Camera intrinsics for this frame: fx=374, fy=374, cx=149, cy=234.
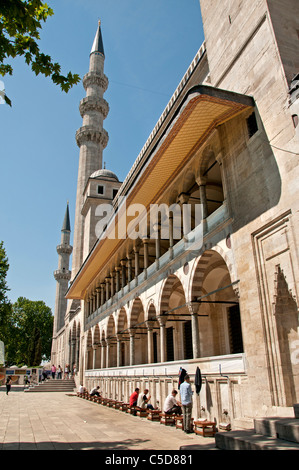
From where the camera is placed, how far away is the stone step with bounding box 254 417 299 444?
19.8ft

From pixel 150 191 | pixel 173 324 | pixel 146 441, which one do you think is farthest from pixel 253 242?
pixel 173 324

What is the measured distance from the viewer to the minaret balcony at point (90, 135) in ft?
135

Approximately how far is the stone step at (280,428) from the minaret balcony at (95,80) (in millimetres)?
42652

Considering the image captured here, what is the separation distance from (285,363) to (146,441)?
11.7 feet

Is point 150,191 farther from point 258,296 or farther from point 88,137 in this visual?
point 88,137

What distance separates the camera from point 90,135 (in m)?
41.3

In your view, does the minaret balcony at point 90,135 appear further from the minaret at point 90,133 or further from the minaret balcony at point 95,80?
the minaret balcony at point 95,80

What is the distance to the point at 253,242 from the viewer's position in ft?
30.3

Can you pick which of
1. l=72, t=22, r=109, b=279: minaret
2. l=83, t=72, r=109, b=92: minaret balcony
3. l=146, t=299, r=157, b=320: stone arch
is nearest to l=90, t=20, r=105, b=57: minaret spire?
l=72, t=22, r=109, b=279: minaret

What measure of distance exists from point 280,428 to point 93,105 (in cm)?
4081

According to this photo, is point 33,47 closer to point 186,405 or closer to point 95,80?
point 186,405

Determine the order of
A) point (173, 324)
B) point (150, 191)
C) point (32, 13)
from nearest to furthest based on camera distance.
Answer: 1. point (32, 13)
2. point (150, 191)
3. point (173, 324)

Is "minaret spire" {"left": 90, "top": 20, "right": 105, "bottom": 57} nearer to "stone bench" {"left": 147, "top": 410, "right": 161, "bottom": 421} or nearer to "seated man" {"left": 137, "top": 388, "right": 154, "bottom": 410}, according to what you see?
"seated man" {"left": 137, "top": 388, "right": 154, "bottom": 410}

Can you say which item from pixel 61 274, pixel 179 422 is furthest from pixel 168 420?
pixel 61 274
